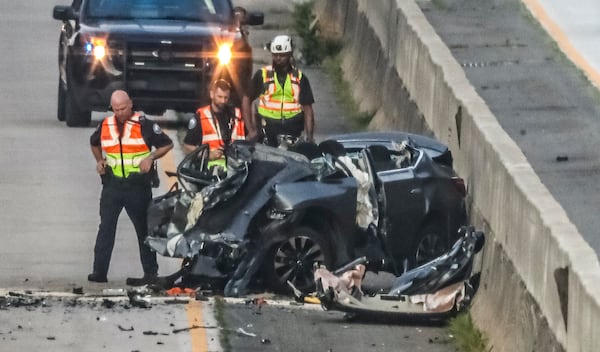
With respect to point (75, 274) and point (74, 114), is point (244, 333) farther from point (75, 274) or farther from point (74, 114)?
point (74, 114)

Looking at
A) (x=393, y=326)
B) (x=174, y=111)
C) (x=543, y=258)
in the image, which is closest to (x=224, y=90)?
(x=393, y=326)

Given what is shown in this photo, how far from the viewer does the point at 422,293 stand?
15.7 meters

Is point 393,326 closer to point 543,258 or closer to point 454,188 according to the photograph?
point 454,188

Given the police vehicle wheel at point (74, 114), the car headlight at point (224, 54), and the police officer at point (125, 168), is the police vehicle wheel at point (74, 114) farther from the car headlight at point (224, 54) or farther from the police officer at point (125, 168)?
the police officer at point (125, 168)

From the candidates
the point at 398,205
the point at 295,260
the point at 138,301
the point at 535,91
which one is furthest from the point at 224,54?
the point at 138,301

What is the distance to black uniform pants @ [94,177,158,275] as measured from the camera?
17.5 m

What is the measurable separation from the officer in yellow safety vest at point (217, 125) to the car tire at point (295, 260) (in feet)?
4.83

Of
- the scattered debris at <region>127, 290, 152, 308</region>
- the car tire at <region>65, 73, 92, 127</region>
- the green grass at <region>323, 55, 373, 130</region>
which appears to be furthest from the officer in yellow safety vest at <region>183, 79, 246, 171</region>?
the green grass at <region>323, 55, 373, 130</region>

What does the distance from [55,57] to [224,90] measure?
1366 centimetres

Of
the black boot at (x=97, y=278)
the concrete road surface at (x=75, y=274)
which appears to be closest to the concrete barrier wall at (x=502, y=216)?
the concrete road surface at (x=75, y=274)

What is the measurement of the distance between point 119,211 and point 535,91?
231 inches

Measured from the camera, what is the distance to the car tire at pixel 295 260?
1652 cm

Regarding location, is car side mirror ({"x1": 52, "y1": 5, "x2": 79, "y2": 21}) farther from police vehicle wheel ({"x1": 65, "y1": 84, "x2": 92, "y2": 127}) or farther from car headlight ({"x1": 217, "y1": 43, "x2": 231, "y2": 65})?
car headlight ({"x1": 217, "y1": 43, "x2": 231, "y2": 65})

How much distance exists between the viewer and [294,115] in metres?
19.6
